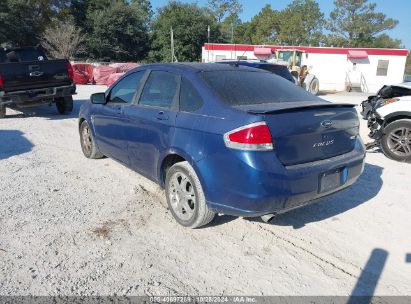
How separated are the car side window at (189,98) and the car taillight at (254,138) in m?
0.66

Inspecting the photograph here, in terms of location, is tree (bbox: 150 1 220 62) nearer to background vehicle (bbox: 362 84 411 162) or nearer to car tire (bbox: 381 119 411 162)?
background vehicle (bbox: 362 84 411 162)

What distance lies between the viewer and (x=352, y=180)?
12.5 ft

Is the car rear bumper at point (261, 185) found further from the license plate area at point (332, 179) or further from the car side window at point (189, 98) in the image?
the car side window at point (189, 98)

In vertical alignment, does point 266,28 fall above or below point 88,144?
above

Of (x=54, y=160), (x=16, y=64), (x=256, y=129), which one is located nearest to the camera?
(x=256, y=129)

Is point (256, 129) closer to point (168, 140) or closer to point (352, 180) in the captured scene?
point (168, 140)

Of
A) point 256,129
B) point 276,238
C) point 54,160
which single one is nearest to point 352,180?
point 276,238

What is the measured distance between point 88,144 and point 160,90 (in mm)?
2463

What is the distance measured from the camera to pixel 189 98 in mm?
3746

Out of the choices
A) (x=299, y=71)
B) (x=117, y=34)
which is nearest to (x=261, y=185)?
(x=299, y=71)

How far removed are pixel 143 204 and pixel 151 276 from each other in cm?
147

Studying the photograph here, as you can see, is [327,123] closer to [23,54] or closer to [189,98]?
[189,98]

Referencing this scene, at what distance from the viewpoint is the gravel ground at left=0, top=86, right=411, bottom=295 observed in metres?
2.99

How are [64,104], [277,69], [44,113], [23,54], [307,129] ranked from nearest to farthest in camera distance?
[307,129] < [277,69] < [23,54] < [64,104] < [44,113]
